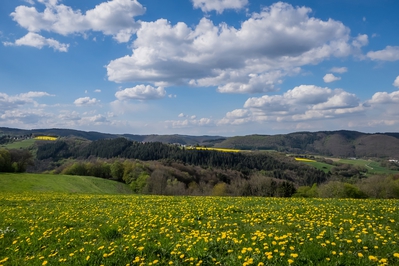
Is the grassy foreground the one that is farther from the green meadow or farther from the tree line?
the tree line

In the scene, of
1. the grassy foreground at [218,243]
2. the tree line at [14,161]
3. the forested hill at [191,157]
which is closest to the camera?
the grassy foreground at [218,243]

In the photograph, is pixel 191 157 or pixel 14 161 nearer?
pixel 14 161

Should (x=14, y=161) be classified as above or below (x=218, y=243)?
below

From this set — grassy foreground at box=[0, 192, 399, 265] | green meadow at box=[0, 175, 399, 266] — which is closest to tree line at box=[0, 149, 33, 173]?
green meadow at box=[0, 175, 399, 266]

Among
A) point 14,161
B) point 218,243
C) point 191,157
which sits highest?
point 218,243

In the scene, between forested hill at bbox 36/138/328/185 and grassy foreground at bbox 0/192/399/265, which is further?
forested hill at bbox 36/138/328/185

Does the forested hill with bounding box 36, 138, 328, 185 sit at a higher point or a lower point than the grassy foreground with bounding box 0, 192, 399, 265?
lower

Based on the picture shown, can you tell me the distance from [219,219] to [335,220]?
502cm

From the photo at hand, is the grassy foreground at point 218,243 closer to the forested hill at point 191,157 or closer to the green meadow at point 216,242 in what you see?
the green meadow at point 216,242

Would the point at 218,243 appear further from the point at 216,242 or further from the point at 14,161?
the point at 14,161

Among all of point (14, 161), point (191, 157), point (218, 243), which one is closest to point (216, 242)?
point (218, 243)

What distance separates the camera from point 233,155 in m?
189

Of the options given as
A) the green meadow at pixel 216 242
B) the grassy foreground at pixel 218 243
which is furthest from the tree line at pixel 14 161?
the grassy foreground at pixel 218 243

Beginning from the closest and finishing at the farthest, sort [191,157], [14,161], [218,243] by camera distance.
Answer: [218,243] → [14,161] → [191,157]
